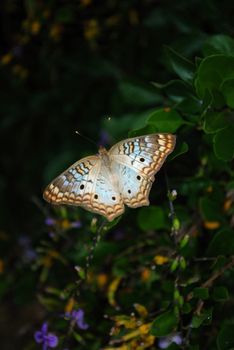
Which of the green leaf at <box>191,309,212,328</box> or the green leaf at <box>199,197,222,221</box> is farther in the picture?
the green leaf at <box>199,197,222,221</box>

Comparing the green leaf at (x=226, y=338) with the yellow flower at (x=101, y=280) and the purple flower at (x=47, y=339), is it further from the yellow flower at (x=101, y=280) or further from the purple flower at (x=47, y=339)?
the yellow flower at (x=101, y=280)

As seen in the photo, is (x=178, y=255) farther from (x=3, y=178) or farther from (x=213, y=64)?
(x=3, y=178)

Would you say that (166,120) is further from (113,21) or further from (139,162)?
(113,21)

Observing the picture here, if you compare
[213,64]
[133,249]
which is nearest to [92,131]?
[133,249]

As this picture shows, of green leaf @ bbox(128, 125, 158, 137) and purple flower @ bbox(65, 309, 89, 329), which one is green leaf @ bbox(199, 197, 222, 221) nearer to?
green leaf @ bbox(128, 125, 158, 137)

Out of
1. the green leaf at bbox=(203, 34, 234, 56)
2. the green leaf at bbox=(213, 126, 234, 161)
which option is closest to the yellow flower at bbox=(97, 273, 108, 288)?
the green leaf at bbox=(213, 126, 234, 161)

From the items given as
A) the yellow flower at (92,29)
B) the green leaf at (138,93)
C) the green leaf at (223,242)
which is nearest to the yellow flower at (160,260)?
the green leaf at (223,242)
